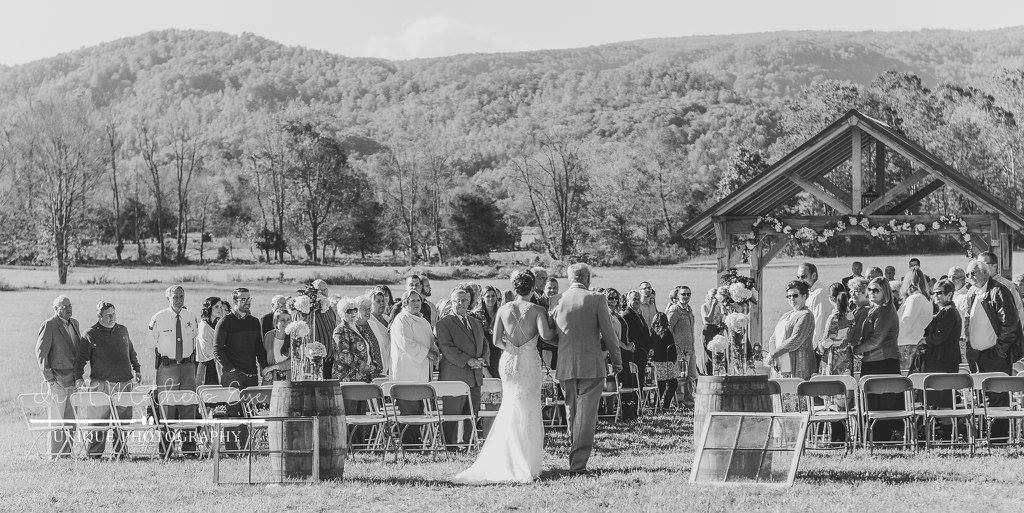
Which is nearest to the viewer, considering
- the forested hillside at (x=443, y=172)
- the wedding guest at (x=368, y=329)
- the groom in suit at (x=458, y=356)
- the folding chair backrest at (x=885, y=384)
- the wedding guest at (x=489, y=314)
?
the folding chair backrest at (x=885, y=384)

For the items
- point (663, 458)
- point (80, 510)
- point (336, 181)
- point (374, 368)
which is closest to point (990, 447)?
point (663, 458)

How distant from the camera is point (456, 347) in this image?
12.3 metres

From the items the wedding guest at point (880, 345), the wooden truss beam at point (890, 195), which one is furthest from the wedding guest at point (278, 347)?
the wooden truss beam at point (890, 195)

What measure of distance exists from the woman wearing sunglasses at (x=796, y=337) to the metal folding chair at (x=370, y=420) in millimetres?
4014

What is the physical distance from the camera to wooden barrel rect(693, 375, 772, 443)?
951 centimetres

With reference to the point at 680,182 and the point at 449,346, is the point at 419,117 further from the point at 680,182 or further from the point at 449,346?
the point at 449,346

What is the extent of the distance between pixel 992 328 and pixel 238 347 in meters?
7.91

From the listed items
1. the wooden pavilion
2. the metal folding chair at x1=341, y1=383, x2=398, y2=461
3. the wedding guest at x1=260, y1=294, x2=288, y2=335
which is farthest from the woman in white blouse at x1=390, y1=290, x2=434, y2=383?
the wooden pavilion

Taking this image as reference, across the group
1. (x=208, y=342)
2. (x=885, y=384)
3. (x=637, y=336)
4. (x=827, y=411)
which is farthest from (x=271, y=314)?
(x=885, y=384)

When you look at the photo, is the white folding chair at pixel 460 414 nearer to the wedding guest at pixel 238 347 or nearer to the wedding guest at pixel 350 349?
the wedding guest at pixel 350 349

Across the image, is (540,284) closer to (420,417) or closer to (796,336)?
(420,417)

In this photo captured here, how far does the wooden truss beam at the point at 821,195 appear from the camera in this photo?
17.6m

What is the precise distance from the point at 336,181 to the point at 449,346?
5414cm

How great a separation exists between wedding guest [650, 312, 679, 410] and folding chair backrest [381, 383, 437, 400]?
5103 mm
